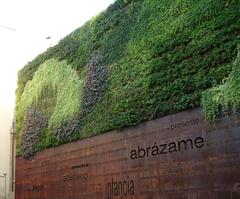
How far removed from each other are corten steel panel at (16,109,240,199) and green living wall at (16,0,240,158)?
226mm

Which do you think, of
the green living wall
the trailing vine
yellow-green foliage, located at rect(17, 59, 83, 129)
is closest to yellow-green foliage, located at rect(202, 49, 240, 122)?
the green living wall

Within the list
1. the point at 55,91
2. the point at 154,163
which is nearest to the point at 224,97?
the point at 154,163

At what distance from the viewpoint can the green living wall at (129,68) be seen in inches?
209

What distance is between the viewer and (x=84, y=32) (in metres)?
7.97

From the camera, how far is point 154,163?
5809mm

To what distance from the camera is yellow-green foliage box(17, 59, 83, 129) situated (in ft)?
25.9

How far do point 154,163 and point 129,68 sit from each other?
1.68m

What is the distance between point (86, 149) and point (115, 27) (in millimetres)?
2284

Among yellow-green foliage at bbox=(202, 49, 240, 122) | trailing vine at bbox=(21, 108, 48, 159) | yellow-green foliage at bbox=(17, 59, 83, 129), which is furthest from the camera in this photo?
trailing vine at bbox=(21, 108, 48, 159)

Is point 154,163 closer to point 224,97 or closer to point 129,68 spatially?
point 224,97

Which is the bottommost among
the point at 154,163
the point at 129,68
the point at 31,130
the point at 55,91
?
the point at 154,163

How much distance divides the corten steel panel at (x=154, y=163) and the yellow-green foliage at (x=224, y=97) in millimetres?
137

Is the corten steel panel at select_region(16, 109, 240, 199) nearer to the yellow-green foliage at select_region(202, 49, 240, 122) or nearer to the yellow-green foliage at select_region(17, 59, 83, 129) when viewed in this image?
the yellow-green foliage at select_region(202, 49, 240, 122)

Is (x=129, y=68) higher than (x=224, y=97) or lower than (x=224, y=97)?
higher
